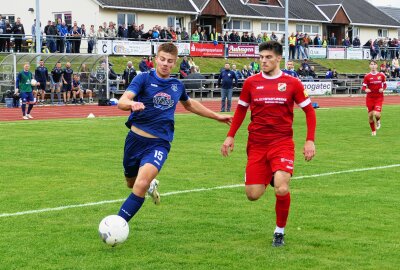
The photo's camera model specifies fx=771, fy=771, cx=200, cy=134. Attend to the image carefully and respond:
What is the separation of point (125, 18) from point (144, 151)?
51.5 m

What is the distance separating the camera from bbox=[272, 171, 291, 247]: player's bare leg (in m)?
8.00

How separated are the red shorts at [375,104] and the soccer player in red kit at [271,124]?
47.2 ft

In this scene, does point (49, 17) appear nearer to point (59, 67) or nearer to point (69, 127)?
point (59, 67)

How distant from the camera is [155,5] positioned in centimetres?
6050

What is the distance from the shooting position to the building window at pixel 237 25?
222 feet

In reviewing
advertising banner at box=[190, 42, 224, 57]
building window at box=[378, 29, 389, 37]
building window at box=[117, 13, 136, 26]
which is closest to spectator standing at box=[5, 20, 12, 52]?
advertising banner at box=[190, 42, 224, 57]

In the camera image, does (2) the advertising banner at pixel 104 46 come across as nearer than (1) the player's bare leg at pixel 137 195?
No

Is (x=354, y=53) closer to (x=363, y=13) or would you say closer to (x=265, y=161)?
(x=363, y=13)

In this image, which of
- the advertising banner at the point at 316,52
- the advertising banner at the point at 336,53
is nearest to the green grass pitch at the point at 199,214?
the advertising banner at the point at 316,52


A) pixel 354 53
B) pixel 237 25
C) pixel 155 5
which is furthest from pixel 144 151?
pixel 237 25

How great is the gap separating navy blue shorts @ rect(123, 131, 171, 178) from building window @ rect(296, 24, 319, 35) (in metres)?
67.1

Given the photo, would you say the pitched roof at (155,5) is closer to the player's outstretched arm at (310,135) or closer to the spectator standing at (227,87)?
the spectator standing at (227,87)

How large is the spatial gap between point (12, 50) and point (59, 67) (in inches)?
272

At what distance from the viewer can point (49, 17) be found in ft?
194
